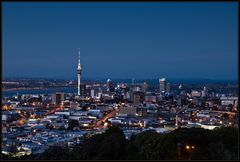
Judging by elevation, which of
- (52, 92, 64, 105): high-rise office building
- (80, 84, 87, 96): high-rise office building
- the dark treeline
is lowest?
(52, 92, 64, 105): high-rise office building

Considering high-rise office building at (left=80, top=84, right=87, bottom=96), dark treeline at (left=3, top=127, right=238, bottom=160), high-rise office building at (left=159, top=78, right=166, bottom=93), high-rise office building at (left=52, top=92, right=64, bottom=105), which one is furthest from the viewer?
high-rise office building at (left=80, top=84, right=87, bottom=96)

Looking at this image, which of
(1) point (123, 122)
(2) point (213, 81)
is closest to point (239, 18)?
(1) point (123, 122)

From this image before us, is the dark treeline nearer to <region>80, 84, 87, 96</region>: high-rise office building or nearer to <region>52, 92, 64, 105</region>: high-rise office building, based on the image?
<region>52, 92, 64, 105</region>: high-rise office building

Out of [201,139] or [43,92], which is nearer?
[201,139]

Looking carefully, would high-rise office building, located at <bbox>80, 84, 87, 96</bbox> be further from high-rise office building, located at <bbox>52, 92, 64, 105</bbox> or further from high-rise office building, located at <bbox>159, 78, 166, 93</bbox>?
high-rise office building, located at <bbox>159, 78, 166, 93</bbox>

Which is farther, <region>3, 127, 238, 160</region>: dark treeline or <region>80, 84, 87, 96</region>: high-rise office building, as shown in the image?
<region>80, 84, 87, 96</region>: high-rise office building

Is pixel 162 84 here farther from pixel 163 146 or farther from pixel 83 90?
pixel 163 146

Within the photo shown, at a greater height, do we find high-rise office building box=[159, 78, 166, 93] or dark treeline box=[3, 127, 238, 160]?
high-rise office building box=[159, 78, 166, 93]

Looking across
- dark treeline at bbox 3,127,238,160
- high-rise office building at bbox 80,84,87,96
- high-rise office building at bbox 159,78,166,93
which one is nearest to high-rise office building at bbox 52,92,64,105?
high-rise office building at bbox 80,84,87,96

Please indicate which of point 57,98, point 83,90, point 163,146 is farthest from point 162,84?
point 163,146

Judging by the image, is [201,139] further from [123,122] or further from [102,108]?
[102,108]

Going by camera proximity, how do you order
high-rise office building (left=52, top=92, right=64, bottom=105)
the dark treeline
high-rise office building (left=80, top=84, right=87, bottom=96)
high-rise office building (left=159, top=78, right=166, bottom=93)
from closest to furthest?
the dark treeline, high-rise office building (left=52, top=92, right=64, bottom=105), high-rise office building (left=159, top=78, right=166, bottom=93), high-rise office building (left=80, top=84, right=87, bottom=96)
